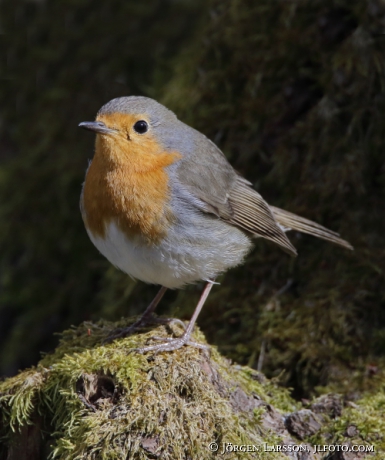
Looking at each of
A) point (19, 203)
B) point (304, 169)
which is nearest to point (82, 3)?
point (19, 203)

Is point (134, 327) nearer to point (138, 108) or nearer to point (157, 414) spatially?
point (157, 414)

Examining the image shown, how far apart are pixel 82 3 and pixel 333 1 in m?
3.35

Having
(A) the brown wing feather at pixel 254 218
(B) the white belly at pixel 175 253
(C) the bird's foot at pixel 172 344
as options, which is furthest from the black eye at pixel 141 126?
(C) the bird's foot at pixel 172 344

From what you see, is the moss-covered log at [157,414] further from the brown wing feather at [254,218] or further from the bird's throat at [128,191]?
the brown wing feather at [254,218]

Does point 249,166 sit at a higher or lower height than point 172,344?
higher

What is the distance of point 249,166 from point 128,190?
1.78 m

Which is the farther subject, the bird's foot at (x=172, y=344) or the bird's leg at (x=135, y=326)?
the bird's leg at (x=135, y=326)

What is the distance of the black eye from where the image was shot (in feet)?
13.2

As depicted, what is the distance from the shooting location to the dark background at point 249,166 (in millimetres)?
4730

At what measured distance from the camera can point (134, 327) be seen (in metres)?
4.11

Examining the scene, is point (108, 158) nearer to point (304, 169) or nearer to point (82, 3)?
point (304, 169)

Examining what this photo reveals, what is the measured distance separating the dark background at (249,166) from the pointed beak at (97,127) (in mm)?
1758

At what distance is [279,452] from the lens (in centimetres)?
338

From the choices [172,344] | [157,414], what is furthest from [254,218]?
[157,414]
